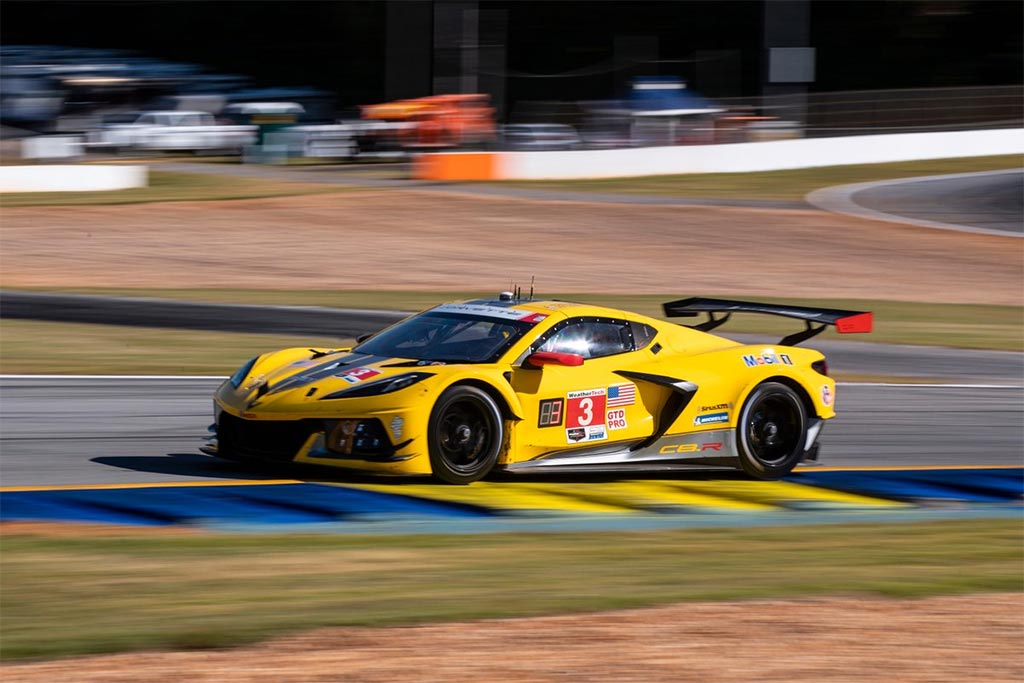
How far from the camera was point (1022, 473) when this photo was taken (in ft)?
35.2

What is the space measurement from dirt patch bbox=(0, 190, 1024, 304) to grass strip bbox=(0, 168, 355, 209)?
68 centimetres

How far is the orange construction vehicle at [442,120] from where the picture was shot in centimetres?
3275

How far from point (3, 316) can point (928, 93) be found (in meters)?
27.4

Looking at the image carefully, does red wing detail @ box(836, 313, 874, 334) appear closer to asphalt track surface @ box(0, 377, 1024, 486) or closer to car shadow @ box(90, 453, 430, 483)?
asphalt track surface @ box(0, 377, 1024, 486)

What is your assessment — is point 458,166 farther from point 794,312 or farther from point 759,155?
point 794,312

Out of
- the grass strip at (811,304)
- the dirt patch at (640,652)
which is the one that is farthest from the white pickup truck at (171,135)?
the dirt patch at (640,652)

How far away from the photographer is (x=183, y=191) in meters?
29.0

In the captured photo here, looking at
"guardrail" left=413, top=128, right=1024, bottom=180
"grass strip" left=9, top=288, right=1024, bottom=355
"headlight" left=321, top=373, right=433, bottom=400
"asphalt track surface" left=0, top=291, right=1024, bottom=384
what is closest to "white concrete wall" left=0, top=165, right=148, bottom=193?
"guardrail" left=413, top=128, right=1024, bottom=180

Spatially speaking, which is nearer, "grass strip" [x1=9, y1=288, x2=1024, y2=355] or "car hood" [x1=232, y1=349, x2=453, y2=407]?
"car hood" [x1=232, y1=349, x2=453, y2=407]

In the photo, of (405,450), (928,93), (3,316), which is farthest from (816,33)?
(405,450)

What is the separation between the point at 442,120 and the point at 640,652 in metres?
28.4

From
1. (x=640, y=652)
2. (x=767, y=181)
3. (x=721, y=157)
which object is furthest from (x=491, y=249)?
(x=640, y=652)

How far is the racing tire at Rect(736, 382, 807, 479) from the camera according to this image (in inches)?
387

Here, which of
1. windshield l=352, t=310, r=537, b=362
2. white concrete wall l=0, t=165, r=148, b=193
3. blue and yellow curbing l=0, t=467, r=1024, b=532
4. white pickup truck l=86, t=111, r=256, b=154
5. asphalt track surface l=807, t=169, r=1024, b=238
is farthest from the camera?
white pickup truck l=86, t=111, r=256, b=154
